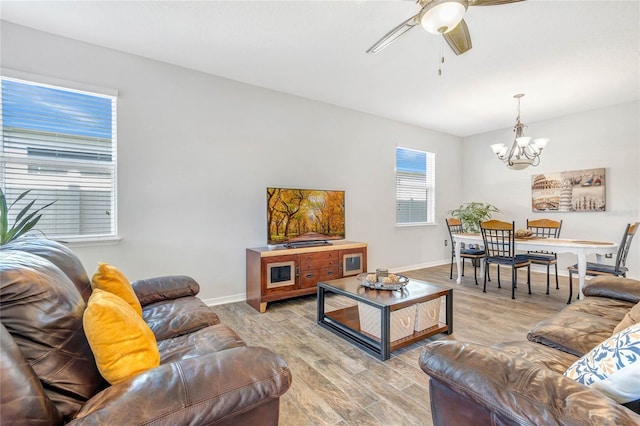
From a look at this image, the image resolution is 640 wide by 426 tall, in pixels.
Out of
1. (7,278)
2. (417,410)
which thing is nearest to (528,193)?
(417,410)

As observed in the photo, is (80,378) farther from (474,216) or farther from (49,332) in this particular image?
(474,216)

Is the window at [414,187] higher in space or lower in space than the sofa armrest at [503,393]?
higher

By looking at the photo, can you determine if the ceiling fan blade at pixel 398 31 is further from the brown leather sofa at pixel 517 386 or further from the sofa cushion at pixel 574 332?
the sofa cushion at pixel 574 332

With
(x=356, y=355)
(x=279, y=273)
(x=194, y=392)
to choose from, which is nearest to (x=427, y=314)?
(x=356, y=355)

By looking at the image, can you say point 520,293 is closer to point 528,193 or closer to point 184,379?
point 528,193

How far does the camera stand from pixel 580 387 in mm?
839

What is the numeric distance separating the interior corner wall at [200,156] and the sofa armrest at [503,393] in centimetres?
285

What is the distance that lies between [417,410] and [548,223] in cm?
410

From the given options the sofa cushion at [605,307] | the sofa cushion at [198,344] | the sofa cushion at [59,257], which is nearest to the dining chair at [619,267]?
the sofa cushion at [605,307]

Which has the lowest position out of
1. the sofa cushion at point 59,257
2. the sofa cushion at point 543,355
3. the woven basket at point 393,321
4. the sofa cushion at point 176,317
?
the woven basket at point 393,321

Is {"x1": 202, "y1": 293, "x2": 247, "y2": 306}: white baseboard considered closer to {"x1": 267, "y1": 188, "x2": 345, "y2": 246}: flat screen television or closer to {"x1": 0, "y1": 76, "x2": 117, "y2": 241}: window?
{"x1": 267, "y1": 188, "x2": 345, "y2": 246}: flat screen television

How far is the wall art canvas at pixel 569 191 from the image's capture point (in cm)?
455

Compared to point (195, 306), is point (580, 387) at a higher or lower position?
higher

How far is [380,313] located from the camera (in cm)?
223
